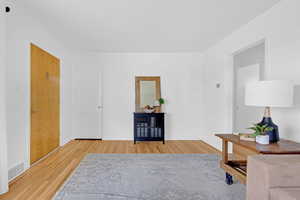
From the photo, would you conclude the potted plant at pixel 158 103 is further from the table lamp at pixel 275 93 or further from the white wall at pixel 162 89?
the table lamp at pixel 275 93

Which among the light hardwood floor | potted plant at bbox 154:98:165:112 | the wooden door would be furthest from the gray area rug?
potted plant at bbox 154:98:165:112

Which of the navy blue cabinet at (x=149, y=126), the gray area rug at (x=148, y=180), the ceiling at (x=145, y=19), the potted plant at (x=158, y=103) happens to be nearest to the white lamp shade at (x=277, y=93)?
the gray area rug at (x=148, y=180)

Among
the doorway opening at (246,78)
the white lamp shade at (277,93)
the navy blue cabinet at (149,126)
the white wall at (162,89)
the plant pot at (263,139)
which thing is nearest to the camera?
the white lamp shade at (277,93)

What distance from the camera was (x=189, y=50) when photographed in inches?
181

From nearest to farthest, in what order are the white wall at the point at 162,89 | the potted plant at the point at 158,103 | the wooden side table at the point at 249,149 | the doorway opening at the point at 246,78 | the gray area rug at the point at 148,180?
the wooden side table at the point at 249,149, the gray area rug at the point at 148,180, the doorway opening at the point at 246,78, the potted plant at the point at 158,103, the white wall at the point at 162,89

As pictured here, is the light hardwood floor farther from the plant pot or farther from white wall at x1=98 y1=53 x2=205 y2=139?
the plant pot

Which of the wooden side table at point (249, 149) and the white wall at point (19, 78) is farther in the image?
the white wall at point (19, 78)

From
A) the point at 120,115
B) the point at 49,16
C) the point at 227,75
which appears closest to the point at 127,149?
the point at 120,115

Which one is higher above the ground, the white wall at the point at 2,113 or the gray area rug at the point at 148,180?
the white wall at the point at 2,113

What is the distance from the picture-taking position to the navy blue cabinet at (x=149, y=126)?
4.42 m

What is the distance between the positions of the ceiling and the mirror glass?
108cm

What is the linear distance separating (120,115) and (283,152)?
3.70 metres

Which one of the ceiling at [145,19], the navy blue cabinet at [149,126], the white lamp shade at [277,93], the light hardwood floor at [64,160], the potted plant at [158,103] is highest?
the ceiling at [145,19]

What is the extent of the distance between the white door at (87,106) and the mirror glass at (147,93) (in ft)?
3.61
